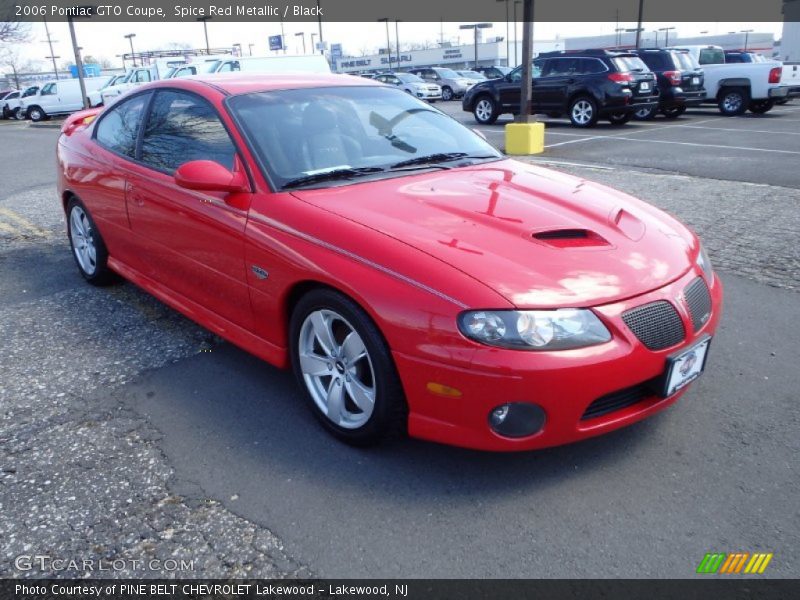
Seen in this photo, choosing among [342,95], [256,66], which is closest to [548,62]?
[256,66]

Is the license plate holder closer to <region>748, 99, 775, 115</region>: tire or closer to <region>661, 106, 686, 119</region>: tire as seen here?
<region>661, 106, 686, 119</region>: tire

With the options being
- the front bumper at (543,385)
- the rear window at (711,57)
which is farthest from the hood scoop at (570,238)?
the rear window at (711,57)

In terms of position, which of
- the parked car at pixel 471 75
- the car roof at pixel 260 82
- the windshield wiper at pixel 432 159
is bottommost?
the parked car at pixel 471 75

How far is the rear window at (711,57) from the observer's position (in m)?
19.7

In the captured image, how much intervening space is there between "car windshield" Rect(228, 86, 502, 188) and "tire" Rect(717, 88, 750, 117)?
17016mm

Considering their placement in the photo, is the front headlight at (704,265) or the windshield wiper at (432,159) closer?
the front headlight at (704,265)

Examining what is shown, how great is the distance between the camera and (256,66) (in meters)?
18.1

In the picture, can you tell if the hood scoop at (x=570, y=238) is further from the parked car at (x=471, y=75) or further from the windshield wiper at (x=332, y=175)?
the parked car at (x=471, y=75)

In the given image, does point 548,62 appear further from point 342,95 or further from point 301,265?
point 301,265

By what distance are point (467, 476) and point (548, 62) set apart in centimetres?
1570

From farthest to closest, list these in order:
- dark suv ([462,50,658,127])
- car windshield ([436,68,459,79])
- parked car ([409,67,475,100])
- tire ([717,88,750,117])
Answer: car windshield ([436,68,459,79]), parked car ([409,67,475,100]), tire ([717,88,750,117]), dark suv ([462,50,658,127])

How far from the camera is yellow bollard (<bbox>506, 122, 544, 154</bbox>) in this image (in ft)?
37.0

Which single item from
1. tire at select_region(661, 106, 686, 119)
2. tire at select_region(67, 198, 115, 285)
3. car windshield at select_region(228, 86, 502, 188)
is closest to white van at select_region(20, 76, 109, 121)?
tire at select_region(661, 106, 686, 119)

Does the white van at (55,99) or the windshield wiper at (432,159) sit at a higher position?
the windshield wiper at (432,159)
